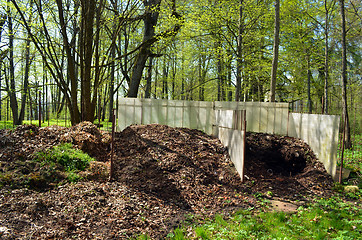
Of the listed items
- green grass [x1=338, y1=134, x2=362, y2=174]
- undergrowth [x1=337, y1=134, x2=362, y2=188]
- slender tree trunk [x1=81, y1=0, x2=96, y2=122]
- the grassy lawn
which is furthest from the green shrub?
green grass [x1=338, y1=134, x2=362, y2=174]

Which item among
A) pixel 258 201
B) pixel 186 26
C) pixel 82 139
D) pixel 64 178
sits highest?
pixel 186 26

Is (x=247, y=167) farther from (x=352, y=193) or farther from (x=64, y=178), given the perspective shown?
(x=64, y=178)

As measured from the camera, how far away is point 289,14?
1253 centimetres

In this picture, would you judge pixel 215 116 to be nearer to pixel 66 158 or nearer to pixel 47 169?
pixel 66 158

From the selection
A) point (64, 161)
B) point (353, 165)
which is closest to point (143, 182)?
point (64, 161)

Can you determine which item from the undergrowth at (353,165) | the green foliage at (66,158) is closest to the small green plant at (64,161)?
the green foliage at (66,158)

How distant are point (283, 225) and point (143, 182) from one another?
122 inches

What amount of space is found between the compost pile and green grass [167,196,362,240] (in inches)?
15.1

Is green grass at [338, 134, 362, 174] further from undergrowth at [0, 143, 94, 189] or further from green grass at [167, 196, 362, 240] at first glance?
undergrowth at [0, 143, 94, 189]

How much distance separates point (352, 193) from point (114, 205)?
539 cm

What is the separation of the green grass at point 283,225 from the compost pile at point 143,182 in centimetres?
38

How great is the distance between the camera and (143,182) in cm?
561

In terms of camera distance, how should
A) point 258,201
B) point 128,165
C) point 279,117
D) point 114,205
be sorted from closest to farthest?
point 114,205, point 258,201, point 128,165, point 279,117

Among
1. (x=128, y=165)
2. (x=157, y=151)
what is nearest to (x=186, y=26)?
(x=157, y=151)
